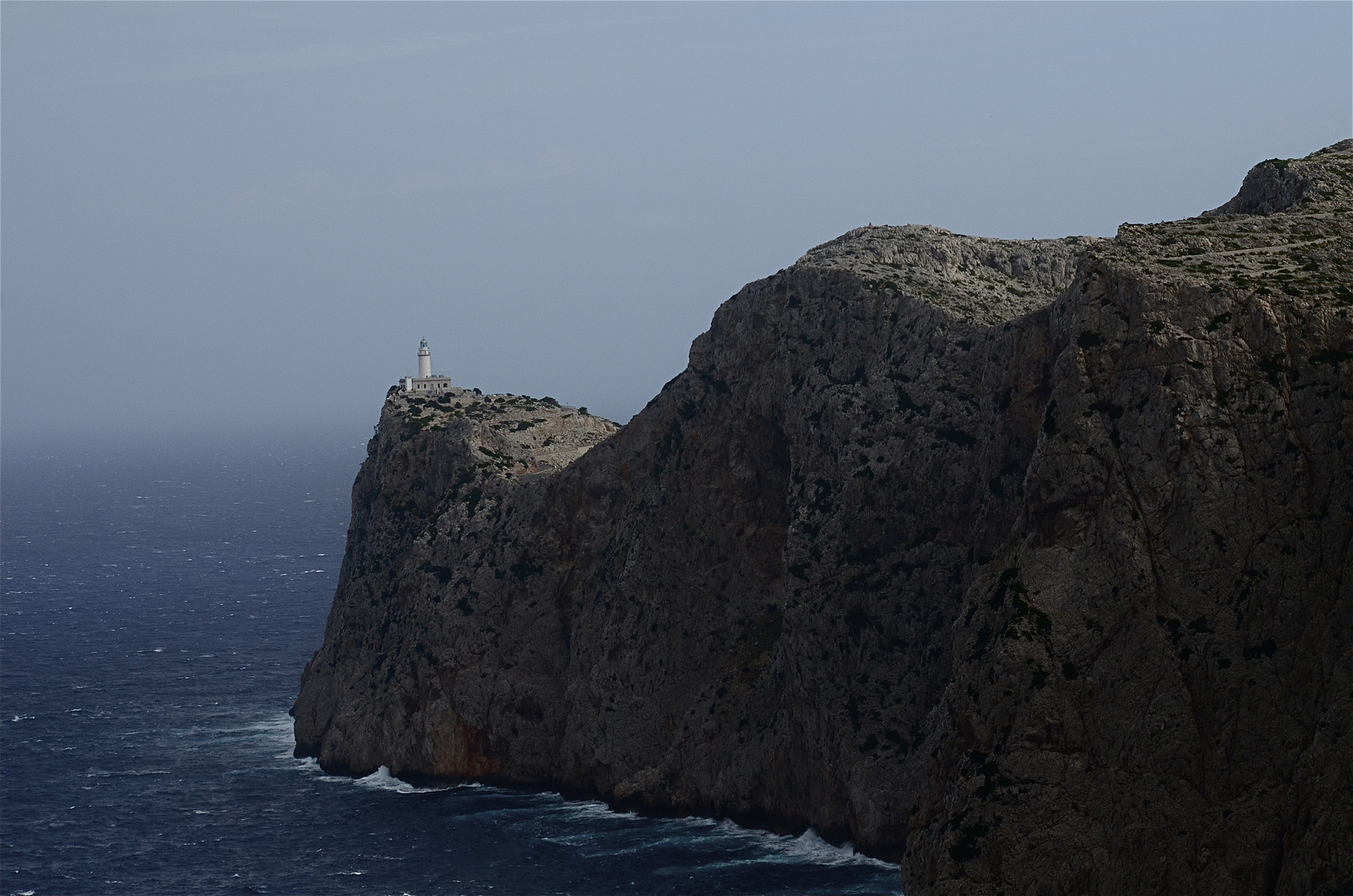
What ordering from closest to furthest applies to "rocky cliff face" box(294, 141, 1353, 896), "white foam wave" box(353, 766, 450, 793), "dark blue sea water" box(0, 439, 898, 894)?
"rocky cliff face" box(294, 141, 1353, 896)
"dark blue sea water" box(0, 439, 898, 894)
"white foam wave" box(353, 766, 450, 793)

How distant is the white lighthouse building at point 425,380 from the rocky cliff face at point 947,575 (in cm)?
599

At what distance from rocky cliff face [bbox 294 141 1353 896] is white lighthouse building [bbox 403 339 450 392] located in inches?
236

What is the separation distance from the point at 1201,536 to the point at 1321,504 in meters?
4.98

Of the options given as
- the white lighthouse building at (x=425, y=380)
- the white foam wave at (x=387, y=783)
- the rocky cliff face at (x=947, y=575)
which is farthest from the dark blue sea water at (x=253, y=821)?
the white lighthouse building at (x=425, y=380)

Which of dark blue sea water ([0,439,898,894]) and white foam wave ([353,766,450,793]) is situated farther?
white foam wave ([353,766,450,793])

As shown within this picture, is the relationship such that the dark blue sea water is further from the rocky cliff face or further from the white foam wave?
the rocky cliff face

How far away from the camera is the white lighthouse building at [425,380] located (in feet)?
493

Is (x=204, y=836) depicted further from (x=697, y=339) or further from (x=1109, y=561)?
(x=1109, y=561)

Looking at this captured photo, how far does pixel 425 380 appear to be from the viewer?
509ft

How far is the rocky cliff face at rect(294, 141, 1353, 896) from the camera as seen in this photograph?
7744 centimetres

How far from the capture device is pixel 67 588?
193125mm

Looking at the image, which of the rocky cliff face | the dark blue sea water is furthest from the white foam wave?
the rocky cliff face

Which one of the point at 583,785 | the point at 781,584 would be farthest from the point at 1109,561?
the point at 583,785

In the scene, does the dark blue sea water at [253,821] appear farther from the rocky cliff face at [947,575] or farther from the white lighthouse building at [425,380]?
the white lighthouse building at [425,380]
